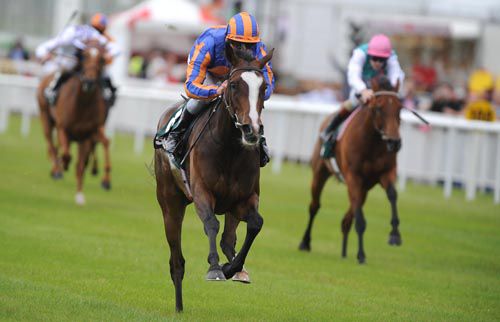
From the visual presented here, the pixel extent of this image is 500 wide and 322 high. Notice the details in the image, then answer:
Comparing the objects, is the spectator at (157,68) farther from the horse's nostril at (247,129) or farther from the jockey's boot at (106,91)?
the horse's nostril at (247,129)

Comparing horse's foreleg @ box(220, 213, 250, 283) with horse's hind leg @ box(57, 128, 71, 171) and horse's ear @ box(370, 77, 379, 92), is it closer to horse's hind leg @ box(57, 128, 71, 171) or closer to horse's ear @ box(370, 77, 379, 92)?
horse's ear @ box(370, 77, 379, 92)

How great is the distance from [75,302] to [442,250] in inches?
271

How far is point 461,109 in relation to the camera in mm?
24438

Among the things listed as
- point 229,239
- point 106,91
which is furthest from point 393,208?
point 106,91

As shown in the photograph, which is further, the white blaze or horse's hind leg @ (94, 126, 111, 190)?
horse's hind leg @ (94, 126, 111, 190)

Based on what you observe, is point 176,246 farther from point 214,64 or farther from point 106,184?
point 106,184

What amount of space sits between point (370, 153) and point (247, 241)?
17.0 feet

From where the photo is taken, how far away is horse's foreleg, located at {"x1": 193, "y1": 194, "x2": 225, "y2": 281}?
8023mm

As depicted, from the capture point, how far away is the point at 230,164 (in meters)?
8.51

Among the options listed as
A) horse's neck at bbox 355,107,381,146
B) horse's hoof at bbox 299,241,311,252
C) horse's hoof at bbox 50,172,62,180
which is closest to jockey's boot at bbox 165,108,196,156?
horse's neck at bbox 355,107,381,146

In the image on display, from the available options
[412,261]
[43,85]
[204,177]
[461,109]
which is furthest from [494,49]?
[204,177]

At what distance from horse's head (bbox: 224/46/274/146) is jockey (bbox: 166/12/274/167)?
182mm

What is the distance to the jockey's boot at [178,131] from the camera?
9.20 metres

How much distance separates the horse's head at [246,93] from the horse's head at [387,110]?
469 centimetres
